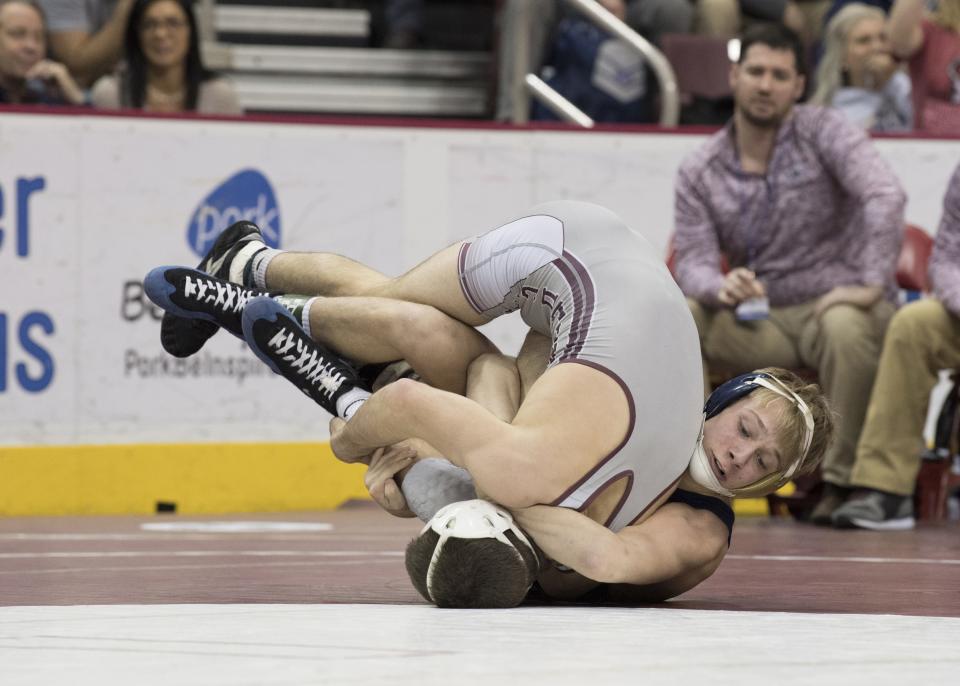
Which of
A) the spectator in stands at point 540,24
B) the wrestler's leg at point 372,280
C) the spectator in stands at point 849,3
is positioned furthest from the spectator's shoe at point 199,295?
the spectator in stands at point 849,3

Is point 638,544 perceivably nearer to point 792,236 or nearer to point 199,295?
point 199,295

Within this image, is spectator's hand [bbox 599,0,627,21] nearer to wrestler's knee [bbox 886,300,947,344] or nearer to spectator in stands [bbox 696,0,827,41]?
spectator in stands [bbox 696,0,827,41]

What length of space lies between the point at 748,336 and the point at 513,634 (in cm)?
375

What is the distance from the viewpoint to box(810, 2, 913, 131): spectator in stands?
8461mm

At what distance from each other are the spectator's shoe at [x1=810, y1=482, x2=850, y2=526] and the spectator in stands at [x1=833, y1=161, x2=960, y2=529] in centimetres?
12

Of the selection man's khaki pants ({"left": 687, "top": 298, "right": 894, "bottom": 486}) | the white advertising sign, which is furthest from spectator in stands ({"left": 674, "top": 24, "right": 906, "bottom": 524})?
the white advertising sign

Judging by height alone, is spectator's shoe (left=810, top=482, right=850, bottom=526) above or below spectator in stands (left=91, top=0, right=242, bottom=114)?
below

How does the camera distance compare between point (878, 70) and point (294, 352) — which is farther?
point (878, 70)

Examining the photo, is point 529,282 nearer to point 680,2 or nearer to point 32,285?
point 32,285

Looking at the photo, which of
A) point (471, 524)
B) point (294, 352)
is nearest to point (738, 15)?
point (294, 352)

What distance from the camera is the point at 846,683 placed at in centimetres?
236

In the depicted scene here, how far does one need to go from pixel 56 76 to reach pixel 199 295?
11.8ft

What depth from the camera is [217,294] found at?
14.1 ft

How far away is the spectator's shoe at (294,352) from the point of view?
13.6 feet
